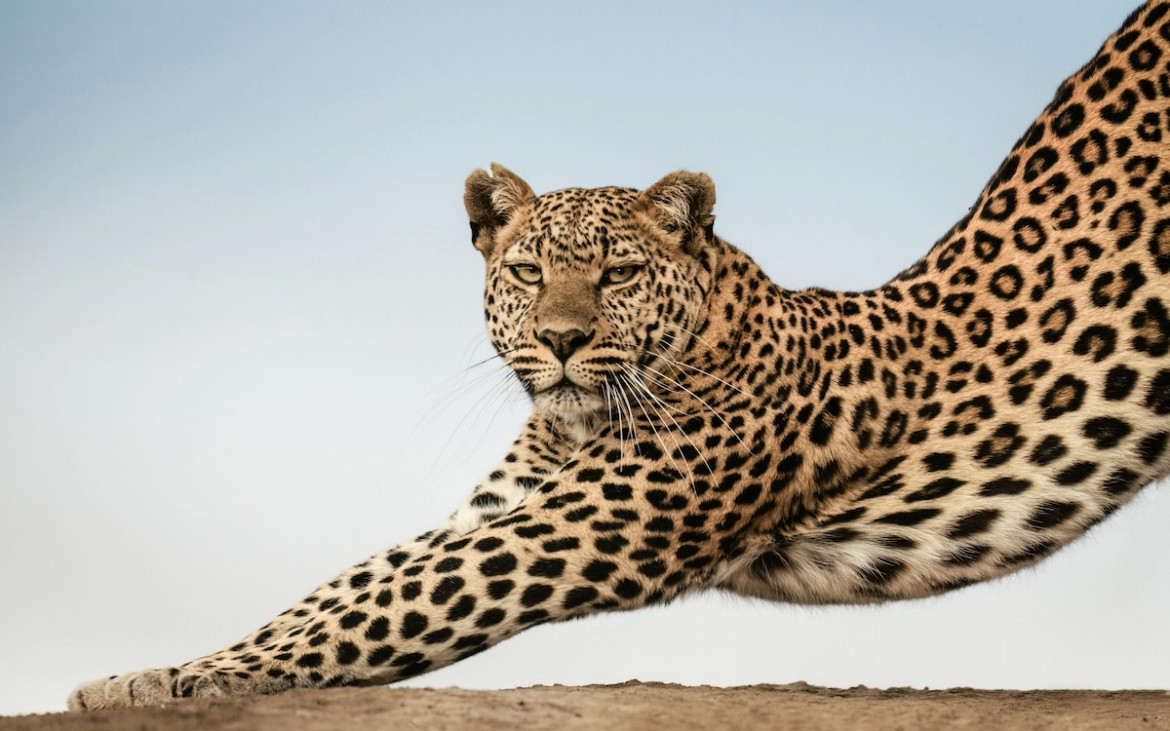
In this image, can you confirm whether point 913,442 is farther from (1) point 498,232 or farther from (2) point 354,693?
(2) point 354,693

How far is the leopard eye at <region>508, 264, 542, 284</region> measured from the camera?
8.95 metres

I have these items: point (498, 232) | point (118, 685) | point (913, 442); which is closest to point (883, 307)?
point (913, 442)

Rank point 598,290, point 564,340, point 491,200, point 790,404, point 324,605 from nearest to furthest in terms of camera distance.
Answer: point 564,340 < point 598,290 < point 790,404 < point 324,605 < point 491,200

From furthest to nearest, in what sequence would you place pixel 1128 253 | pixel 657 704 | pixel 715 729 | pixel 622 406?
1. pixel 1128 253
2. pixel 622 406
3. pixel 657 704
4. pixel 715 729

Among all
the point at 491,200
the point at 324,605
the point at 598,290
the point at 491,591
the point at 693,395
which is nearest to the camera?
the point at 491,591

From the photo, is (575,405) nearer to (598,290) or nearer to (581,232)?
(598,290)

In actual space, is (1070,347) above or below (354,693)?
above

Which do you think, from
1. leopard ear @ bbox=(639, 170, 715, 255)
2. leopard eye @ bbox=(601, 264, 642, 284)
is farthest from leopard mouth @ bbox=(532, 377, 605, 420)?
leopard ear @ bbox=(639, 170, 715, 255)

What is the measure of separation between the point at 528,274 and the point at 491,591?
2108 mm

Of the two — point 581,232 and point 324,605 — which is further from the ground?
point 581,232

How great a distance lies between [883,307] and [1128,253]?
167 centimetres

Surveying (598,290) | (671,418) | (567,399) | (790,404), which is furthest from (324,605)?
(790,404)

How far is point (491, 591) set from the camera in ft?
26.5

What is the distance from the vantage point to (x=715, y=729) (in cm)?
686
